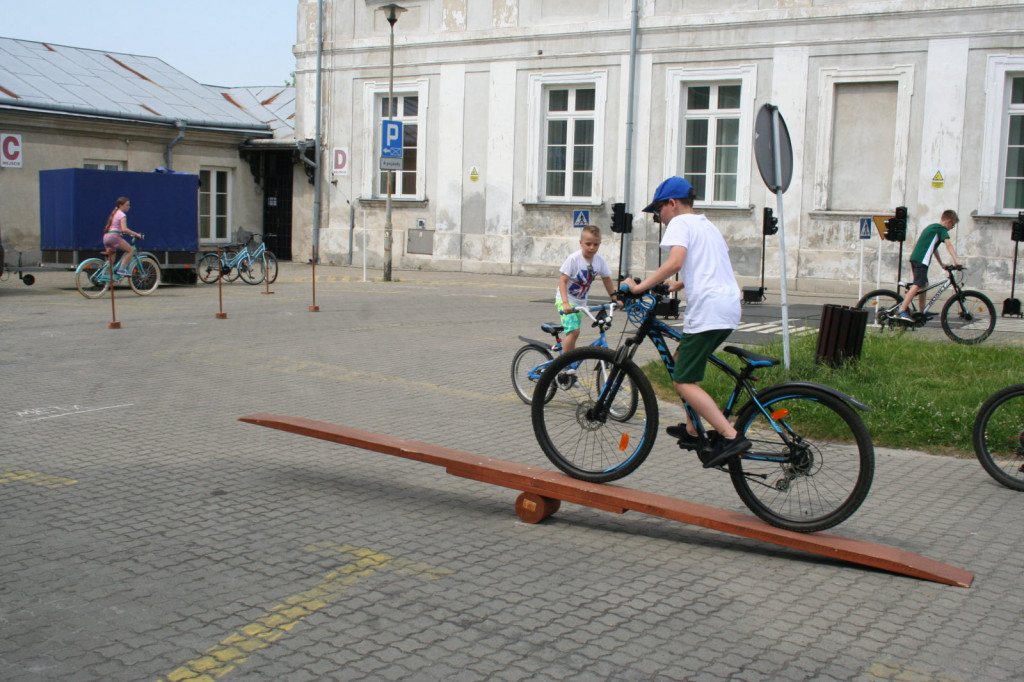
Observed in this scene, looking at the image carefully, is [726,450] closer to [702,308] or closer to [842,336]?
[702,308]

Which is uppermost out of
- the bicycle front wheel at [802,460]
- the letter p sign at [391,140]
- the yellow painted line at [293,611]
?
the letter p sign at [391,140]

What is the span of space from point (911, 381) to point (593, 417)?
4718 millimetres

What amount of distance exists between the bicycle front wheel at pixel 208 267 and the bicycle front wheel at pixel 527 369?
1584 cm

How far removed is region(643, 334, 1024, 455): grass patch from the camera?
26.6 ft

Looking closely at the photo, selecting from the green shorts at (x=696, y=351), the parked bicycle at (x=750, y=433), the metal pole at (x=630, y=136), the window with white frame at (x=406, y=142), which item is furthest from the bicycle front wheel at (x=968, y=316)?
the window with white frame at (x=406, y=142)

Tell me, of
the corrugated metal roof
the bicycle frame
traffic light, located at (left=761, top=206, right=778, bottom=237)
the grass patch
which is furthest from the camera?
the corrugated metal roof

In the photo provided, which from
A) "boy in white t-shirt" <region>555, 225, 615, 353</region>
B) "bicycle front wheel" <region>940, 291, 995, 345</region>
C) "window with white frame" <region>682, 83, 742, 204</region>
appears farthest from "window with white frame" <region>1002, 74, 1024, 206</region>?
"boy in white t-shirt" <region>555, 225, 615, 353</region>

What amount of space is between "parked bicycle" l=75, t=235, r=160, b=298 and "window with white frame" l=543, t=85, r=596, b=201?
34.1ft

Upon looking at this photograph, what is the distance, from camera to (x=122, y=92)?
28859mm

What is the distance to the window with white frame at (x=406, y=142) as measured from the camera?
29.0 metres

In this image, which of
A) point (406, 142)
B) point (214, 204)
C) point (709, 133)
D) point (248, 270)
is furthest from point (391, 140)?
point (214, 204)

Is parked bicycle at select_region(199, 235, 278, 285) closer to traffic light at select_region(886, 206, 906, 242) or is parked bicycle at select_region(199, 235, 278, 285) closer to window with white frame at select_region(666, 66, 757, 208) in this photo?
window with white frame at select_region(666, 66, 757, 208)

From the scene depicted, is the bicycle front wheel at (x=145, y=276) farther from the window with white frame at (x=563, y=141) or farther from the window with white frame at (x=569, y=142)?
the window with white frame at (x=569, y=142)

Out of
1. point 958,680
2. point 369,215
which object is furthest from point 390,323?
point 369,215
